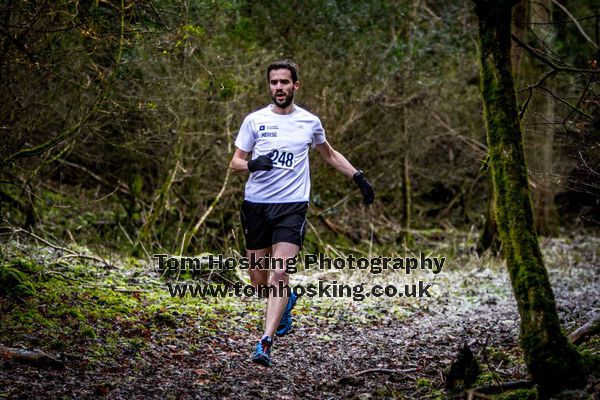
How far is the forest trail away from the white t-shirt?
1423 mm

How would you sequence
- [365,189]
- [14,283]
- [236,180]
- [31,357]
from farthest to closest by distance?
[236,180]
[14,283]
[365,189]
[31,357]

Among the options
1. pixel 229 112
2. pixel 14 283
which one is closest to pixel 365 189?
pixel 14 283

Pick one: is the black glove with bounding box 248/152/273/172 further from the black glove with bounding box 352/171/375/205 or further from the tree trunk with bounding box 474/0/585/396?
the tree trunk with bounding box 474/0/585/396

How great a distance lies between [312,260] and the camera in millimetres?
12008

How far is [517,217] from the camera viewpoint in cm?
383

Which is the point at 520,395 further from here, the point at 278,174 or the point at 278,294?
the point at 278,174

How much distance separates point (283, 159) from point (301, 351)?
1.83 metres

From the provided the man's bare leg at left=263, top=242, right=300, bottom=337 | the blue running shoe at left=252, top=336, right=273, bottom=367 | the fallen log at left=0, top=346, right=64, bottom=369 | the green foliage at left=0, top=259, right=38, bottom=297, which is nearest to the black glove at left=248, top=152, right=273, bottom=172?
the man's bare leg at left=263, top=242, right=300, bottom=337

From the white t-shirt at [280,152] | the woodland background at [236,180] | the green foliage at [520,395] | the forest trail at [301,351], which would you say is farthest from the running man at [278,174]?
the green foliage at [520,395]

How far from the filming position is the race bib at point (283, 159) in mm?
5766

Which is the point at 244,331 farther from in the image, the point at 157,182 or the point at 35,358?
the point at 157,182

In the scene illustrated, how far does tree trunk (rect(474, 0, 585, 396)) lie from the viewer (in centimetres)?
368

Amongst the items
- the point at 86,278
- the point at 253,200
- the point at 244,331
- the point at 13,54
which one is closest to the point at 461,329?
the point at 244,331

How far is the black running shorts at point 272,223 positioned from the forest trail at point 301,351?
103 cm
